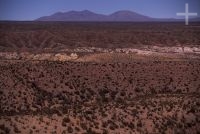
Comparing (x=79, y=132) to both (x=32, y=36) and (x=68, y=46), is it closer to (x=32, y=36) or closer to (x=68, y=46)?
(x=68, y=46)

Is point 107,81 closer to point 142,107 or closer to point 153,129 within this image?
point 142,107

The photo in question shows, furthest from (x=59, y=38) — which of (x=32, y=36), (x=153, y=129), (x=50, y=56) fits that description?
(x=153, y=129)

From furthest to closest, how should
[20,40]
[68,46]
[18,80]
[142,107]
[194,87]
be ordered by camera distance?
[20,40]
[68,46]
[194,87]
[18,80]
[142,107]

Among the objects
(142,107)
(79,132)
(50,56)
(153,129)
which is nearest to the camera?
(79,132)

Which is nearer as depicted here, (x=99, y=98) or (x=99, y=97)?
(x=99, y=98)

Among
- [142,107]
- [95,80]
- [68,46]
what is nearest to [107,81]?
[95,80]

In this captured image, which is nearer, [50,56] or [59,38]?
[50,56]

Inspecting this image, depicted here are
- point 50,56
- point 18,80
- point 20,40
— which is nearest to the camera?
point 18,80

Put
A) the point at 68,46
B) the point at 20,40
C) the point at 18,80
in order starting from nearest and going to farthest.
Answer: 1. the point at 18,80
2. the point at 68,46
3. the point at 20,40

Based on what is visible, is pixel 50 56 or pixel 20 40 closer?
pixel 50 56
